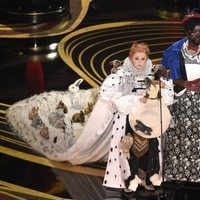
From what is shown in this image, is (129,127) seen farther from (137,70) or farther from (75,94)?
(75,94)

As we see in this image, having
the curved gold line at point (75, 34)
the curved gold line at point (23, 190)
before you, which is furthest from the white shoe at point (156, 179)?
the curved gold line at point (75, 34)

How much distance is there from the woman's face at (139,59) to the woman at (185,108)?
265mm

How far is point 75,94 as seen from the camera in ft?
20.6

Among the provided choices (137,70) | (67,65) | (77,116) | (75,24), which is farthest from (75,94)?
(75,24)

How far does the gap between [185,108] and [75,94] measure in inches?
58.2

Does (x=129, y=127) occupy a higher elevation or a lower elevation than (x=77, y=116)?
higher

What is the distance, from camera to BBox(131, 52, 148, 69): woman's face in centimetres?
500

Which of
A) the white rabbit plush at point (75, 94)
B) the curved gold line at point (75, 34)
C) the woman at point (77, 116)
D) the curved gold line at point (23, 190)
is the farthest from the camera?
the curved gold line at point (75, 34)

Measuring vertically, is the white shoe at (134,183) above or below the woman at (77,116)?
below

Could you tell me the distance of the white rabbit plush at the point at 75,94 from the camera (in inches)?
244

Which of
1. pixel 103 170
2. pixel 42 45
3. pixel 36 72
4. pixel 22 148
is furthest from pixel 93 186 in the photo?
pixel 42 45

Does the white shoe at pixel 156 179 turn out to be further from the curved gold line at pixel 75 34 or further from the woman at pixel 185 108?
the curved gold line at pixel 75 34

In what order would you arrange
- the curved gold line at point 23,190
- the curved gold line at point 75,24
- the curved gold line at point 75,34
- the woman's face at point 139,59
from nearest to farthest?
the woman's face at point 139,59 → the curved gold line at point 23,190 → the curved gold line at point 75,34 → the curved gold line at point 75,24

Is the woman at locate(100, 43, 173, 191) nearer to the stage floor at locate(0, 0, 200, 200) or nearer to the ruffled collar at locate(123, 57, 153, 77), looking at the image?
the ruffled collar at locate(123, 57, 153, 77)
